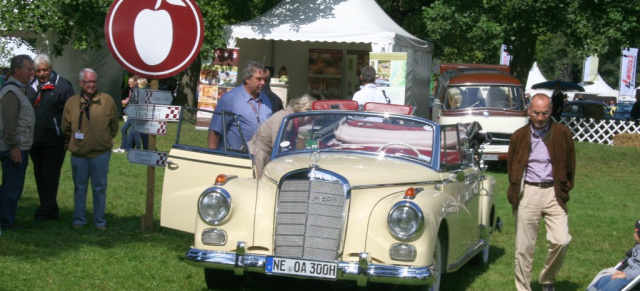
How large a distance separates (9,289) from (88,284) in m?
0.66

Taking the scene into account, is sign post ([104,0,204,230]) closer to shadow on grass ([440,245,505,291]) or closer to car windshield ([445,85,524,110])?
shadow on grass ([440,245,505,291])

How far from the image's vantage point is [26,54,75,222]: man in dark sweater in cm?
1045

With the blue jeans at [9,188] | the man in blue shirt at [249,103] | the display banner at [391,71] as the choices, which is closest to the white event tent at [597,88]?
the display banner at [391,71]

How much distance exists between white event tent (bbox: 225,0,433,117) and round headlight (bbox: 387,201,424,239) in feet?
49.2

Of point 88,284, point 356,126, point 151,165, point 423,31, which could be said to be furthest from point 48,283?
point 423,31

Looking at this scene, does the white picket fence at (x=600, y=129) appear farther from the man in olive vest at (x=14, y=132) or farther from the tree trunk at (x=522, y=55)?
the man in olive vest at (x=14, y=132)

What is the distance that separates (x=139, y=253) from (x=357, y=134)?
8.40ft

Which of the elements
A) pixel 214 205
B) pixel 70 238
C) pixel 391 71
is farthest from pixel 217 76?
pixel 214 205

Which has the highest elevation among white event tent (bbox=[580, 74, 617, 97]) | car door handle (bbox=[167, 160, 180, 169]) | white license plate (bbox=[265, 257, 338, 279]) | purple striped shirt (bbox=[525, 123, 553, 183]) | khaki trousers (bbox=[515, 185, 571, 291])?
white event tent (bbox=[580, 74, 617, 97])

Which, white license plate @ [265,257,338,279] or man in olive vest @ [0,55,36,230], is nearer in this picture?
white license plate @ [265,257,338,279]

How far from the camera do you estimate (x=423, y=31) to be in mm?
37656

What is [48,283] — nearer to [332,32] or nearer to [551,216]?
[551,216]

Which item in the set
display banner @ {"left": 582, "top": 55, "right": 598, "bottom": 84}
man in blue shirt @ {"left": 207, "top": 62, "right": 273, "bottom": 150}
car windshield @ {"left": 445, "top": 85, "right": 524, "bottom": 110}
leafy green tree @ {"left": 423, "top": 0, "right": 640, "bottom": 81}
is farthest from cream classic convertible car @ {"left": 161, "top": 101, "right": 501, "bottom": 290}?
display banner @ {"left": 582, "top": 55, "right": 598, "bottom": 84}

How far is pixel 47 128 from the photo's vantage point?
10484mm
